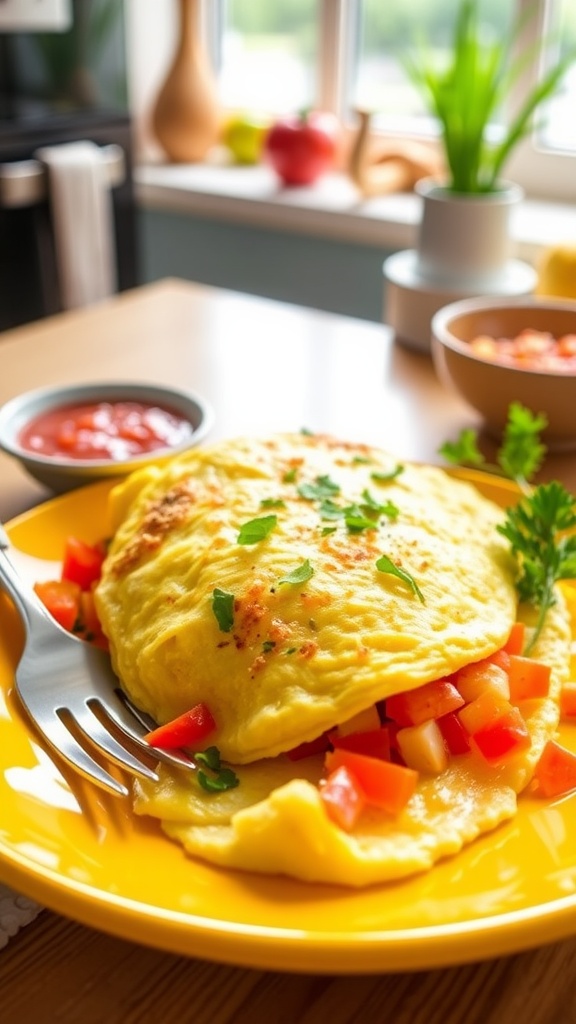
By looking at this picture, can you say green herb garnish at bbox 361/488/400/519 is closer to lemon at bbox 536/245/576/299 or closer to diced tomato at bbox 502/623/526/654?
diced tomato at bbox 502/623/526/654

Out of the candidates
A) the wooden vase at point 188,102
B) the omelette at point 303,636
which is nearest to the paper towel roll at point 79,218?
the wooden vase at point 188,102

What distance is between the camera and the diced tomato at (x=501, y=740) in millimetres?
904

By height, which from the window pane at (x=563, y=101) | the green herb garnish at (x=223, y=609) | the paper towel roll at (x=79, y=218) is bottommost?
the paper towel roll at (x=79, y=218)

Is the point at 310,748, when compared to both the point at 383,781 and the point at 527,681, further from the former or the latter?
the point at 527,681

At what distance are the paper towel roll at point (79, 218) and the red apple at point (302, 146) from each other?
681mm

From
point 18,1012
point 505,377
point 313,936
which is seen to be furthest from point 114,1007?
point 505,377

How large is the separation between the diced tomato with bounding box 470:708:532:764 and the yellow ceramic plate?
0.05 meters

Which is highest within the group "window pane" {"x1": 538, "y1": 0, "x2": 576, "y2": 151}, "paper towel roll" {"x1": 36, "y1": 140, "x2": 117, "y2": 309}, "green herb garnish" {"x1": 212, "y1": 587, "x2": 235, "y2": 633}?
"window pane" {"x1": 538, "y1": 0, "x2": 576, "y2": 151}

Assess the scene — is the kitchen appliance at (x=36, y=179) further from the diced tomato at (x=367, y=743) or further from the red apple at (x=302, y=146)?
the diced tomato at (x=367, y=743)

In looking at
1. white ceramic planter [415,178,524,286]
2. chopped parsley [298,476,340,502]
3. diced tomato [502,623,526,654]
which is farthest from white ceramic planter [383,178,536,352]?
diced tomato [502,623,526,654]

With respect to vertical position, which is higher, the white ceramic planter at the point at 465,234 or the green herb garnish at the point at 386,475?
the white ceramic planter at the point at 465,234

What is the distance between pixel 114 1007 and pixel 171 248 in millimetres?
3627

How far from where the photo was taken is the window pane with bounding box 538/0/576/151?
3355 millimetres

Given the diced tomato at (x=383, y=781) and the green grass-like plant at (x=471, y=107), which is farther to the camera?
the green grass-like plant at (x=471, y=107)
